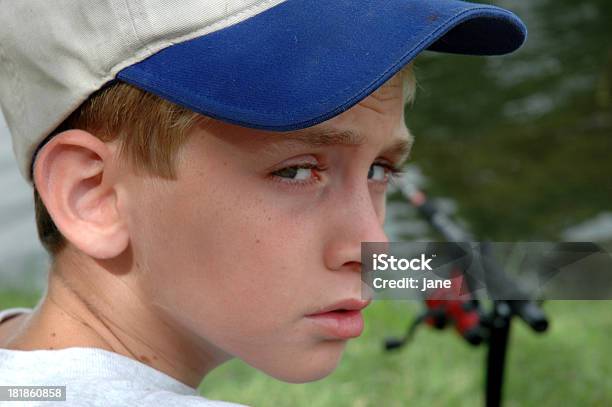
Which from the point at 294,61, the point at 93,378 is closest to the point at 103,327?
the point at 93,378

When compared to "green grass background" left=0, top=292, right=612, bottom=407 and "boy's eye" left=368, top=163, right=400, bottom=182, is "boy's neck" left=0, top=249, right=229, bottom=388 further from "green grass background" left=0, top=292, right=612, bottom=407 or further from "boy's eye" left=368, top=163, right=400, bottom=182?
"green grass background" left=0, top=292, right=612, bottom=407

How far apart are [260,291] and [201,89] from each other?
333 mm

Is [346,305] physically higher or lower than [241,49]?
lower

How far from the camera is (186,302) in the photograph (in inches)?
60.8

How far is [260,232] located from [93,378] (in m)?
0.34

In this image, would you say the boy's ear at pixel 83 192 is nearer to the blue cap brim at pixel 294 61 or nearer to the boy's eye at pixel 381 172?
the blue cap brim at pixel 294 61

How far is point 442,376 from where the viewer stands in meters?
3.12

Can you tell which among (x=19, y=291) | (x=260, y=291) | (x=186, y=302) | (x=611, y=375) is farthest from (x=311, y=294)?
(x=19, y=291)

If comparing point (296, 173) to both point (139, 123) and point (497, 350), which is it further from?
point (497, 350)

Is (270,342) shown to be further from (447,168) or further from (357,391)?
(447,168)

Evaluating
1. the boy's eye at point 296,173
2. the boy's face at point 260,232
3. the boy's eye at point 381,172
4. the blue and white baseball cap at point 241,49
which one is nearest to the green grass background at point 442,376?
the boy's eye at point 381,172

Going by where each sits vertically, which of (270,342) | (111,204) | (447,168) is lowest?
(270,342)

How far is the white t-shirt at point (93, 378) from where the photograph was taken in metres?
1.37

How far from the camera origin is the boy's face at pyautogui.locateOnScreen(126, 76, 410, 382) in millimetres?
1491
